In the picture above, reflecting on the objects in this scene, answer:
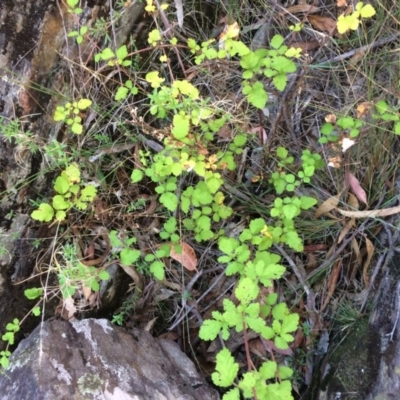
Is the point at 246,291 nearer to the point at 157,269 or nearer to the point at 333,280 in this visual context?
the point at 157,269

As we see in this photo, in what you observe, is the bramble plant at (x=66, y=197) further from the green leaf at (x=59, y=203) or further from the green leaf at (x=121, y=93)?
the green leaf at (x=121, y=93)

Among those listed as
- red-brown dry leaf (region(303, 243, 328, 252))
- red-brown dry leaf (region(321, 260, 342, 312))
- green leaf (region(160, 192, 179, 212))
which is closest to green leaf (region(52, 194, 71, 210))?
green leaf (region(160, 192, 179, 212))

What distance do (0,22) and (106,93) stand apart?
23.1 inches

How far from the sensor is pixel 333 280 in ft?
8.41

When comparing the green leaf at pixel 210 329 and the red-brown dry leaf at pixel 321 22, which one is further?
the red-brown dry leaf at pixel 321 22

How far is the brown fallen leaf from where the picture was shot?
249 cm

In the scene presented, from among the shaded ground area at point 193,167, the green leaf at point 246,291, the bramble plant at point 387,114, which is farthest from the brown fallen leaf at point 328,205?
the green leaf at point 246,291

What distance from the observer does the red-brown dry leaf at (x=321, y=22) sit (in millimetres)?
2555

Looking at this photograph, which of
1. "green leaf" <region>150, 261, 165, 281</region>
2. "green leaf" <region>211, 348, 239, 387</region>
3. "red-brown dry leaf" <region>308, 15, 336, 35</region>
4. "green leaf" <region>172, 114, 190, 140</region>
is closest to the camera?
"green leaf" <region>211, 348, 239, 387</region>

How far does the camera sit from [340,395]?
2307mm

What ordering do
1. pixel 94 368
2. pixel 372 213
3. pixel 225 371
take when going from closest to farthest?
pixel 225 371, pixel 94 368, pixel 372 213

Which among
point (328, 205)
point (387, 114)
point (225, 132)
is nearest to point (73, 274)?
point (225, 132)

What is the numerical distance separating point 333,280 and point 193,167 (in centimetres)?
101

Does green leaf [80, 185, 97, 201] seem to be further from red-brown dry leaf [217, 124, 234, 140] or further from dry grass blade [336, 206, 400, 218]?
dry grass blade [336, 206, 400, 218]
